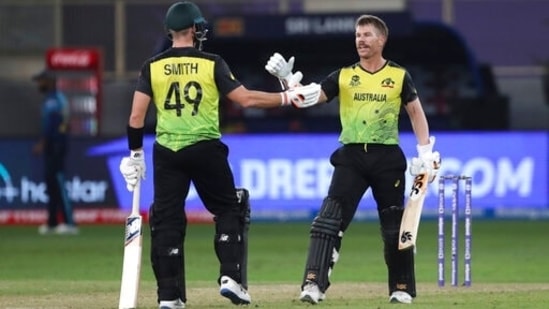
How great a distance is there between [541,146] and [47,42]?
40.2ft

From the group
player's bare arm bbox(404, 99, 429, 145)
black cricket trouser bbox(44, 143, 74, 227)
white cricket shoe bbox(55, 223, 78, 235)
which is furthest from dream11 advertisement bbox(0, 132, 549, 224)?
player's bare arm bbox(404, 99, 429, 145)

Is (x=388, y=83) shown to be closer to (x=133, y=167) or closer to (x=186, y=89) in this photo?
(x=186, y=89)

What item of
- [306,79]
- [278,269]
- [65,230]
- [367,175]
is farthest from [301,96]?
[306,79]

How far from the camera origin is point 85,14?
3503 cm

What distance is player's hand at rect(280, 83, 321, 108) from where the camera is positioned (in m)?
12.9

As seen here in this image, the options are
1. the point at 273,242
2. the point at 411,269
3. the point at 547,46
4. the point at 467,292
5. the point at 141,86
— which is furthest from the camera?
the point at 547,46

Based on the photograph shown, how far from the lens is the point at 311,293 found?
13.4 meters

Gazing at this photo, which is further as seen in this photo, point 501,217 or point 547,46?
point 547,46

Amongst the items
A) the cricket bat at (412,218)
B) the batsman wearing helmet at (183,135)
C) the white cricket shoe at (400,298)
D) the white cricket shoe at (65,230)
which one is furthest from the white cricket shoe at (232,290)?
the white cricket shoe at (65,230)

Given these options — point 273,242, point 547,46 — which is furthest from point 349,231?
point 547,46

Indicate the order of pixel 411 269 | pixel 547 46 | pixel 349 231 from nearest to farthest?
pixel 411 269 < pixel 349 231 < pixel 547 46

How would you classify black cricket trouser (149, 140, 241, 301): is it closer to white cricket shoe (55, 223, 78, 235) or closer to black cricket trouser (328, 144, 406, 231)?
black cricket trouser (328, 144, 406, 231)

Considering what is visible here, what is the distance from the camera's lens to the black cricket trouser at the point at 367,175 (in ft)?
44.4

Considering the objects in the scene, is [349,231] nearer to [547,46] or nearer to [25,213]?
[25,213]
